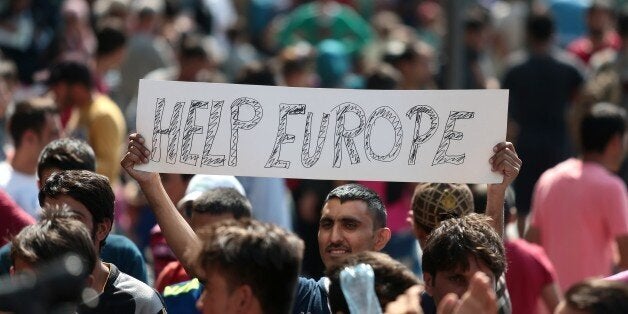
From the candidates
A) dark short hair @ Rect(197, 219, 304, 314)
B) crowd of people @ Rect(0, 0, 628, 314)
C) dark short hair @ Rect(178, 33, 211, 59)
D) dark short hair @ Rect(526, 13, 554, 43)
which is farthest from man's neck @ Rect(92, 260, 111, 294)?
dark short hair @ Rect(526, 13, 554, 43)

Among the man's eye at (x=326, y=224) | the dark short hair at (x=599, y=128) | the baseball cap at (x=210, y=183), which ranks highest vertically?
the dark short hair at (x=599, y=128)

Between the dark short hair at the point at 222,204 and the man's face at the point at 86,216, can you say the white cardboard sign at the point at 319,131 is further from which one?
the dark short hair at the point at 222,204

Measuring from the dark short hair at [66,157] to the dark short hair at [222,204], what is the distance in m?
0.53

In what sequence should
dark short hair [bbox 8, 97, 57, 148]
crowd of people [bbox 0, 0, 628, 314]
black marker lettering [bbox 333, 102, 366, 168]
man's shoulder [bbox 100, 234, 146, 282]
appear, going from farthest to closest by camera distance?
dark short hair [bbox 8, 97, 57, 148] < man's shoulder [bbox 100, 234, 146, 282] < black marker lettering [bbox 333, 102, 366, 168] < crowd of people [bbox 0, 0, 628, 314]

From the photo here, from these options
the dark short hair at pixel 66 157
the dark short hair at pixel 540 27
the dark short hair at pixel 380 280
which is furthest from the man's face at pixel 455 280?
the dark short hair at pixel 540 27

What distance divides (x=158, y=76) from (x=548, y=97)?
10.3ft

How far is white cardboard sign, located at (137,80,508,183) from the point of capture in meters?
5.94

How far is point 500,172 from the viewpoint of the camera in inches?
230

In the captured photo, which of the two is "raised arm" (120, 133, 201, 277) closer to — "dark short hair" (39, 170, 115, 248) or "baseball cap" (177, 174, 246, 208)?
"dark short hair" (39, 170, 115, 248)

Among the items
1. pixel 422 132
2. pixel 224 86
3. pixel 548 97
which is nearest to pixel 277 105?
pixel 224 86

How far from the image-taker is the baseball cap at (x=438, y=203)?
632cm

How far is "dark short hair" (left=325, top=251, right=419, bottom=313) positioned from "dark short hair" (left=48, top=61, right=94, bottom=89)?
533 centimetres

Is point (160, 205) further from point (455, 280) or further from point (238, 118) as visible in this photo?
point (455, 280)

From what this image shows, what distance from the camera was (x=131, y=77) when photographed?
42.7 feet
